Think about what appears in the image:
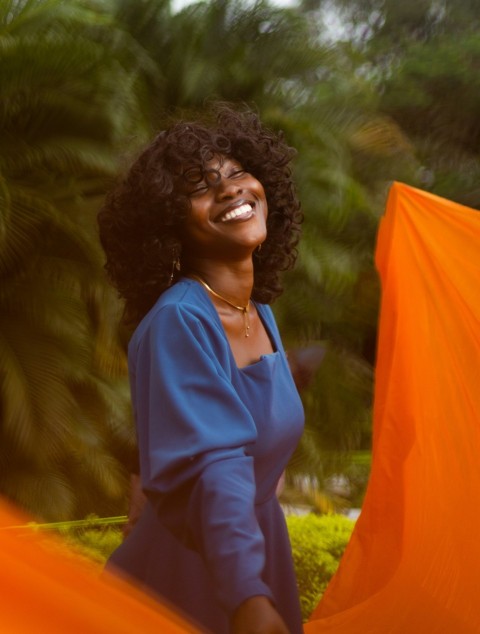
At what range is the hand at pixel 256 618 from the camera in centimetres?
193

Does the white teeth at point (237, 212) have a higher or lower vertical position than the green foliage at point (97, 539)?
higher

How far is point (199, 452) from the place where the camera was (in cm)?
204

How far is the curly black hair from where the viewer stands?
7.81 ft

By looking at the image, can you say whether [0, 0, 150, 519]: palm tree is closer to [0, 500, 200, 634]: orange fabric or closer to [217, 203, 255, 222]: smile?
[217, 203, 255, 222]: smile

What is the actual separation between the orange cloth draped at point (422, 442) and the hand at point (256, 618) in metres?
1.27

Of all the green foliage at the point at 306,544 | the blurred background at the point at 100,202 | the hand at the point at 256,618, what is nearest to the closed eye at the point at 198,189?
the hand at the point at 256,618

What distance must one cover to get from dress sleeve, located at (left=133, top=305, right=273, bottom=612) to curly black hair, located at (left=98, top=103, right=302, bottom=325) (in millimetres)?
269

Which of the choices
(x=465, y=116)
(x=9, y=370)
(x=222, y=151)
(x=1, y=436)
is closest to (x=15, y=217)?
(x=9, y=370)

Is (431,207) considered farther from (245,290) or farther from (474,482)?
(245,290)

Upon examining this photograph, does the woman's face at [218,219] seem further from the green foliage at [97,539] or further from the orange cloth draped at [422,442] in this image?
the green foliage at [97,539]

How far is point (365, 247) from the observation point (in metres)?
14.3

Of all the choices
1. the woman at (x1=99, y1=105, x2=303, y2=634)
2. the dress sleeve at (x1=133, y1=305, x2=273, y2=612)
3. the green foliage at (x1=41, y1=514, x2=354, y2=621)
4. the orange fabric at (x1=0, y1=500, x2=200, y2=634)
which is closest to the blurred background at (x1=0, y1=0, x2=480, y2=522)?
the green foliage at (x1=41, y1=514, x2=354, y2=621)

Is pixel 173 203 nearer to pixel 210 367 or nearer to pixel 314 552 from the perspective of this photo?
pixel 210 367

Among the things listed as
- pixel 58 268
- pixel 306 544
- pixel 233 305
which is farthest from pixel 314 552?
pixel 58 268
